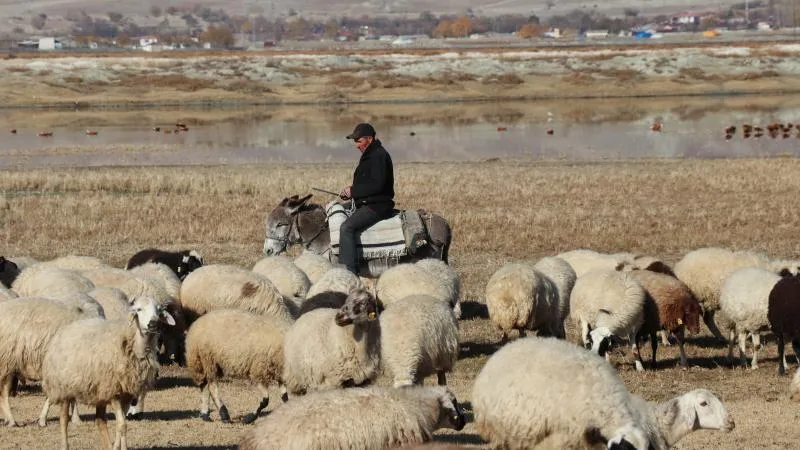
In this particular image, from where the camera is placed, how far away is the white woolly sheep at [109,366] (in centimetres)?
1062

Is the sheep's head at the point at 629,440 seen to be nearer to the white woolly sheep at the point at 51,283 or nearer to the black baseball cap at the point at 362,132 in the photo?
the white woolly sheep at the point at 51,283

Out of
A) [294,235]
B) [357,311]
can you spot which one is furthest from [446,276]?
[357,311]

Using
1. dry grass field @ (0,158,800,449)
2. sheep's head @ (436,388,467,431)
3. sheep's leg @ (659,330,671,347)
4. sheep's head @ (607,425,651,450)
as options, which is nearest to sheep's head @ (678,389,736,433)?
sheep's head @ (607,425,651,450)

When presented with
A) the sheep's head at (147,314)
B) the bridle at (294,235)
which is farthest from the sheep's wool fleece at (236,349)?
the bridle at (294,235)

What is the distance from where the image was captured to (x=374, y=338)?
11.3 meters

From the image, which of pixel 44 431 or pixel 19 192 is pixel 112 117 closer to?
pixel 19 192

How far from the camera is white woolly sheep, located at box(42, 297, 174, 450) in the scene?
418 inches

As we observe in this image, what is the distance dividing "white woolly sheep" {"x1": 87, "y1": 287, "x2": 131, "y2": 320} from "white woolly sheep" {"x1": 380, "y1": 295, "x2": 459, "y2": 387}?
3.27m

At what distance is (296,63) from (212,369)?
101352 mm

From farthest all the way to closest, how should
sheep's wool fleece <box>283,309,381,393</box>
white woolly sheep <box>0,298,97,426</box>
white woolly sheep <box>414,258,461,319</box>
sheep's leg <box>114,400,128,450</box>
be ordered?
white woolly sheep <box>414,258,461,319</box> → white woolly sheep <box>0,298,97,426</box> → sheep's wool fleece <box>283,309,381,393</box> → sheep's leg <box>114,400,128,450</box>

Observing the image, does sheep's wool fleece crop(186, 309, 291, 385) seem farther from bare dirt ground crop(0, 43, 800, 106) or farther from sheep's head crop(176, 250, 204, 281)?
bare dirt ground crop(0, 43, 800, 106)

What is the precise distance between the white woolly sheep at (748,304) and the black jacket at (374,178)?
15.3ft

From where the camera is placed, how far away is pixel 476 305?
1831 cm

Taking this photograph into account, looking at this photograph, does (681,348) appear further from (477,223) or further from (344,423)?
(477,223)
